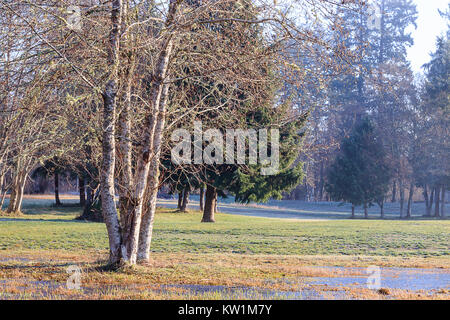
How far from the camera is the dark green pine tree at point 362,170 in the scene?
4703cm

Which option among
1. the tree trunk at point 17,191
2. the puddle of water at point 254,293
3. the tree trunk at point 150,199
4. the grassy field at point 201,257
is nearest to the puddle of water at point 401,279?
the grassy field at point 201,257

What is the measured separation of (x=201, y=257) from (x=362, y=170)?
35.8 meters

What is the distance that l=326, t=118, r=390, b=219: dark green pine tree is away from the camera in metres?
47.0

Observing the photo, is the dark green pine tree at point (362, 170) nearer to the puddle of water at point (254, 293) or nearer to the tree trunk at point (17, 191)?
the tree trunk at point (17, 191)

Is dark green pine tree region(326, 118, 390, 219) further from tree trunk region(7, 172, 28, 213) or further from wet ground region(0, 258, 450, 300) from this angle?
wet ground region(0, 258, 450, 300)

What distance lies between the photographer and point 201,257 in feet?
46.9

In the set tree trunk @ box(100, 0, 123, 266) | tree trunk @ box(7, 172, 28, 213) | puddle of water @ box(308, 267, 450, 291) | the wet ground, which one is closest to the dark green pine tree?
tree trunk @ box(7, 172, 28, 213)

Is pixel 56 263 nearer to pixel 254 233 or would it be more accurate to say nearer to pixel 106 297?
pixel 106 297

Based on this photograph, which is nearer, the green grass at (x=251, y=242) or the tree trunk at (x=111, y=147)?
the tree trunk at (x=111, y=147)

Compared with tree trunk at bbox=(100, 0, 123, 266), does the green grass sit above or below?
below

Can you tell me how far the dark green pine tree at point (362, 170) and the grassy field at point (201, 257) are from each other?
877 inches

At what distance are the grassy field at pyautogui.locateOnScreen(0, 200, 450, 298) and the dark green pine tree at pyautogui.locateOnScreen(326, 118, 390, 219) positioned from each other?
877 inches

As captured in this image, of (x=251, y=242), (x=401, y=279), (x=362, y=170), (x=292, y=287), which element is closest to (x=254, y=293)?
(x=292, y=287)

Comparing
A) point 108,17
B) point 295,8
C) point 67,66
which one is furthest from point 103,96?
point 295,8
